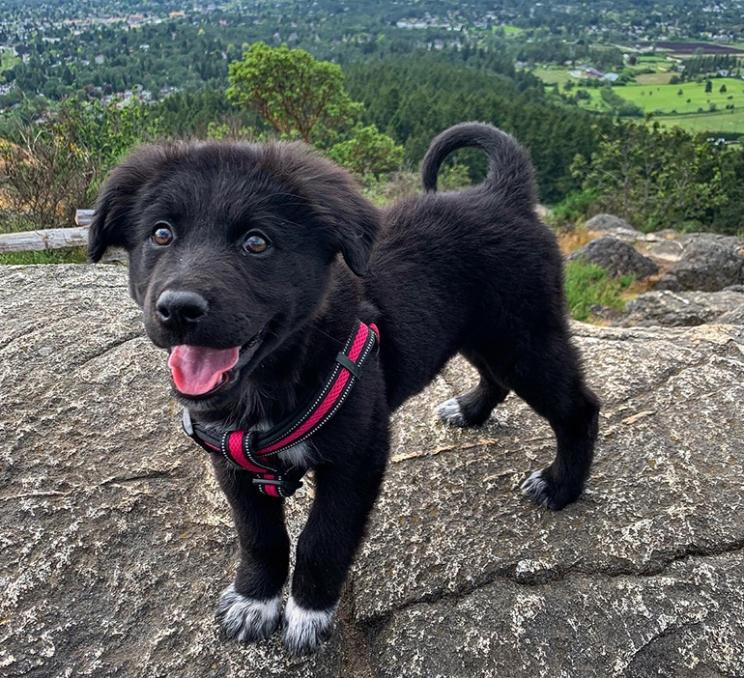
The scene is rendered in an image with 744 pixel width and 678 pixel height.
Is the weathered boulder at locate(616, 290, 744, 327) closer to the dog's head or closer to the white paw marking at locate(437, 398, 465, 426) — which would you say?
the white paw marking at locate(437, 398, 465, 426)

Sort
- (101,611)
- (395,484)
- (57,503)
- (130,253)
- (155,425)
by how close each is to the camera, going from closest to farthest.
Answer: (130,253) < (101,611) < (57,503) < (395,484) < (155,425)

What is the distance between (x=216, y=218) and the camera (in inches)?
83.7

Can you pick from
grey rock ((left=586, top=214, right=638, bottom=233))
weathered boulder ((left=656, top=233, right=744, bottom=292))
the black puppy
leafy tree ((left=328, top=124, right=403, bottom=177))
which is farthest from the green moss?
leafy tree ((left=328, top=124, right=403, bottom=177))

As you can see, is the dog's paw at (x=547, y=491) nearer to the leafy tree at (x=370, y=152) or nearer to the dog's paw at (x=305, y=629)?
the dog's paw at (x=305, y=629)

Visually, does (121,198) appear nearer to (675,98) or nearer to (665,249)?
(665,249)

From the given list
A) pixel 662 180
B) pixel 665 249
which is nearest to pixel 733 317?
pixel 665 249

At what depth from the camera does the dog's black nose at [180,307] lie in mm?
1853

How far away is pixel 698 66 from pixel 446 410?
10773 cm

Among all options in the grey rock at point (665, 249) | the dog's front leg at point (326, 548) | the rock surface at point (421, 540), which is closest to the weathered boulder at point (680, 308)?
the rock surface at point (421, 540)

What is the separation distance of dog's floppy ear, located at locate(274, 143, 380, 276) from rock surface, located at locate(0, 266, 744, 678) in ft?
5.04

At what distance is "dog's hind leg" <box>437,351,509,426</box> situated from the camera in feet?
12.6

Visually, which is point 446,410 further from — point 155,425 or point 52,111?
point 52,111

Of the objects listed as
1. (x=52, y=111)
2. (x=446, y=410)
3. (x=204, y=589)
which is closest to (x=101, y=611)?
(x=204, y=589)

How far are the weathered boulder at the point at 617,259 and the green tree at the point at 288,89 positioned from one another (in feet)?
38.4
